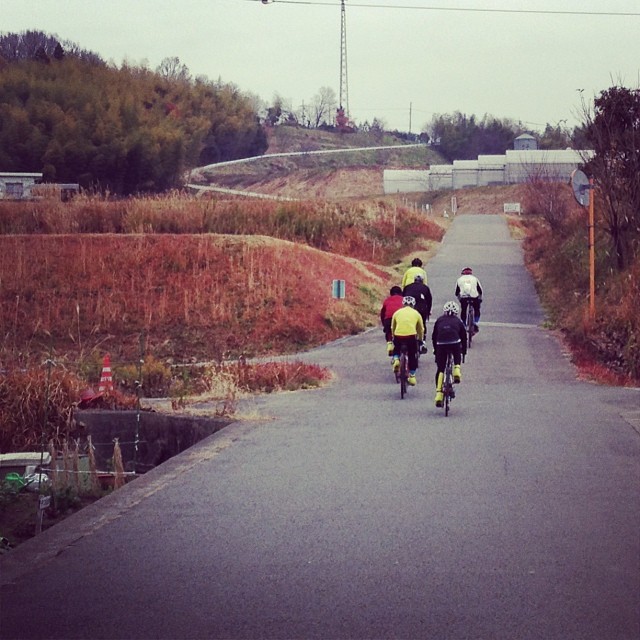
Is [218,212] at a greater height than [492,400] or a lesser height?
greater

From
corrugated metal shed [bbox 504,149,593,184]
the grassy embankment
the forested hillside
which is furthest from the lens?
corrugated metal shed [bbox 504,149,593,184]

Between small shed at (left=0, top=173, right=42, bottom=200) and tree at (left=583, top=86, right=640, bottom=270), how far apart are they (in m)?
27.8

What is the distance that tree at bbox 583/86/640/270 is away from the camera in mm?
29500

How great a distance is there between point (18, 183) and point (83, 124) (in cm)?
480

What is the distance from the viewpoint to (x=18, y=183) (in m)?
57.5

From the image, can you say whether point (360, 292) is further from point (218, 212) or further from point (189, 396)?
point (189, 396)

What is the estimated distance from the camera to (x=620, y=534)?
8.50 m

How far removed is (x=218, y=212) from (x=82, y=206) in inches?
220

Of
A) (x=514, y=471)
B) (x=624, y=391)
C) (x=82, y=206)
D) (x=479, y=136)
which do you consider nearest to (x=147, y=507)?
(x=514, y=471)

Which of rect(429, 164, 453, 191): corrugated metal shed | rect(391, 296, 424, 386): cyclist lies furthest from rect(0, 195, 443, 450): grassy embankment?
rect(429, 164, 453, 191): corrugated metal shed

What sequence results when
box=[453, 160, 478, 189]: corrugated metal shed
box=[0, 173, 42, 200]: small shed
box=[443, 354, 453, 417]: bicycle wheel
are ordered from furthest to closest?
1. box=[453, 160, 478, 189]: corrugated metal shed
2. box=[0, 173, 42, 200]: small shed
3. box=[443, 354, 453, 417]: bicycle wheel

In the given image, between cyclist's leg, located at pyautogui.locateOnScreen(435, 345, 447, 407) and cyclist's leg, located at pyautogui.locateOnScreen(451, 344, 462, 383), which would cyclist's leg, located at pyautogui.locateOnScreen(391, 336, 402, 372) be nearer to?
cyclist's leg, located at pyautogui.locateOnScreen(451, 344, 462, 383)

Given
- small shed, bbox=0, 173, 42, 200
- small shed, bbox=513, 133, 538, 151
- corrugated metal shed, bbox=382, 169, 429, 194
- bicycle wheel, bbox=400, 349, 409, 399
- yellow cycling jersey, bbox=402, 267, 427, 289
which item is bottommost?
bicycle wheel, bbox=400, 349, 409, 399

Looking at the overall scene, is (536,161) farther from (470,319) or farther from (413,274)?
(413,274)
